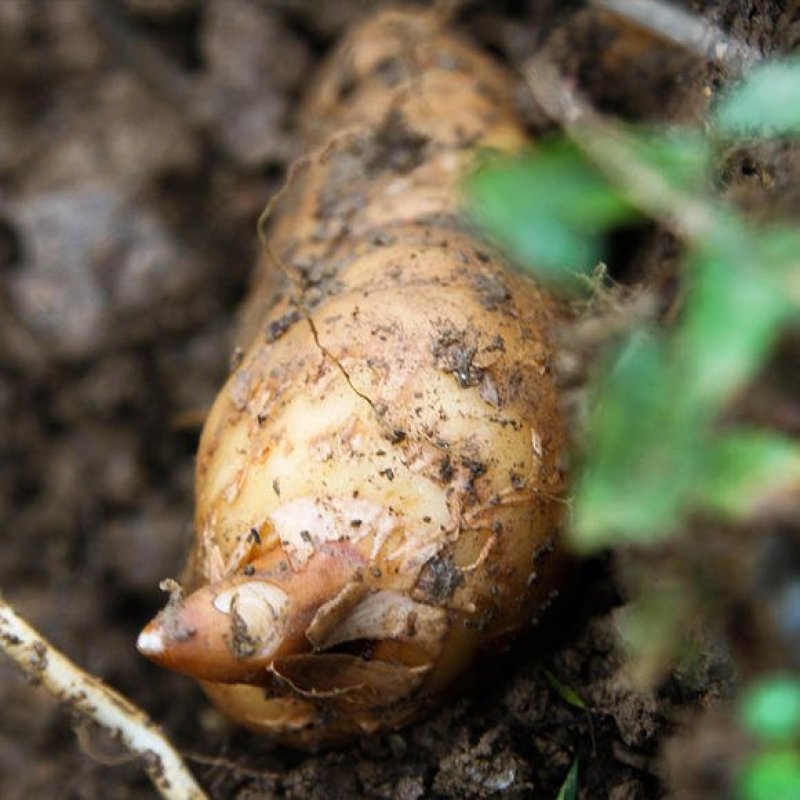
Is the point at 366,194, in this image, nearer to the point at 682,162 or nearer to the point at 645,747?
the point at 645,747

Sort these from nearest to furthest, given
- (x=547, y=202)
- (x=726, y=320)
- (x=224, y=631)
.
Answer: (x=726, y=320)
(x=547, y=202)
(x=224, y=631)

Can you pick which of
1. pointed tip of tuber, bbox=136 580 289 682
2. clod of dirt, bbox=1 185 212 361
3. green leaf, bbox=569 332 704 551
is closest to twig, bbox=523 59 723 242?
green leaf, bbox=569 332 704 551

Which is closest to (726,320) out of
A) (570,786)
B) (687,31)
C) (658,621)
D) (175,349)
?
(658,621)

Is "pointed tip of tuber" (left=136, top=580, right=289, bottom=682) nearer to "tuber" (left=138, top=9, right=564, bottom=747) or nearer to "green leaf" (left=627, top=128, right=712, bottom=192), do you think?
"tuber" (left=138, top=9, right=564, bottom=747)

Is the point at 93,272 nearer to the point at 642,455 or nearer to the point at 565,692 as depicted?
the point at 565,692

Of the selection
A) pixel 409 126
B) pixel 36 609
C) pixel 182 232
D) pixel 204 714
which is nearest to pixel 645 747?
pixel 204 714

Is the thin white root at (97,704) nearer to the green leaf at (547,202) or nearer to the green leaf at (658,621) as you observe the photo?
the green leaf at (658,621)
